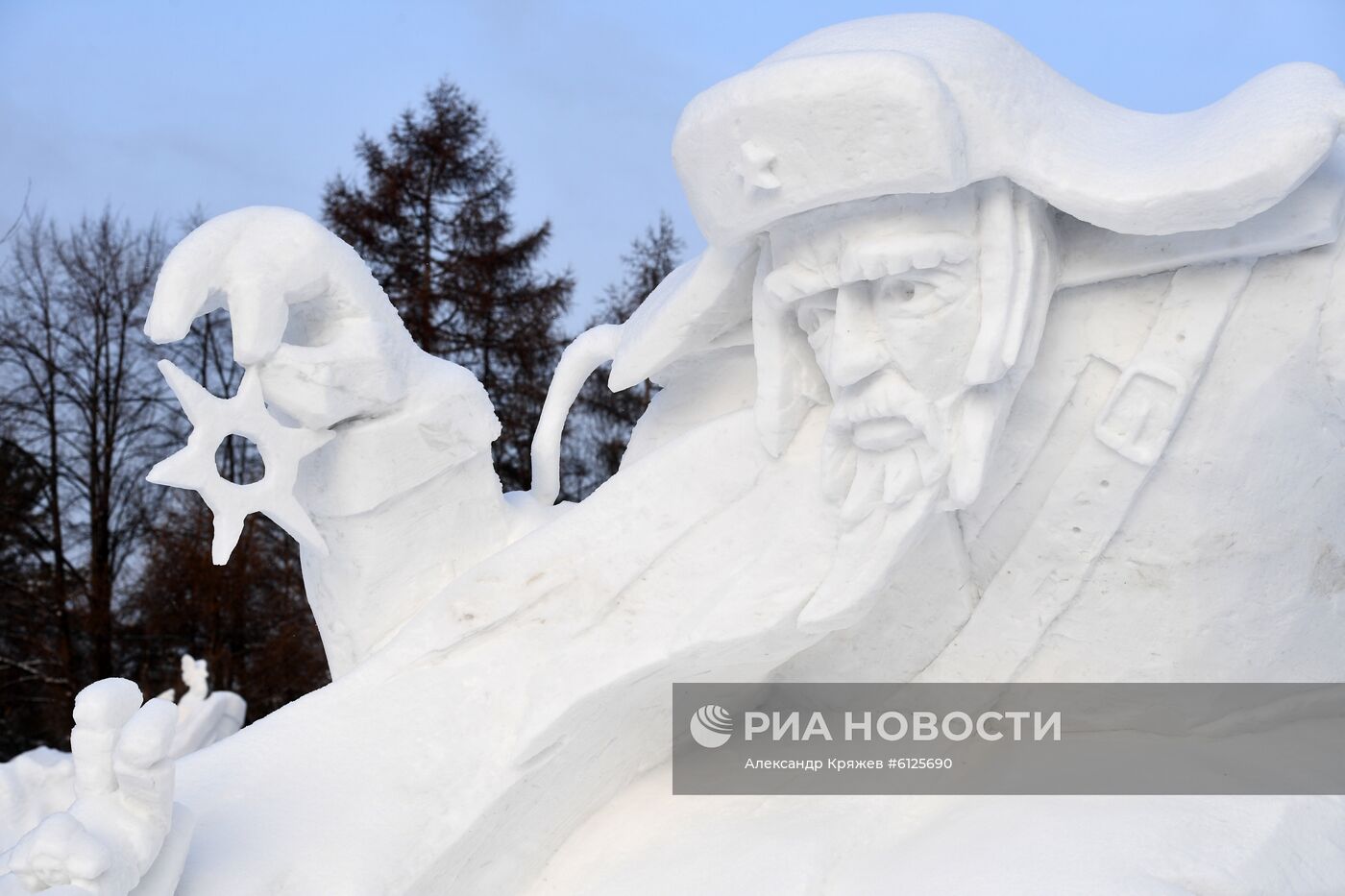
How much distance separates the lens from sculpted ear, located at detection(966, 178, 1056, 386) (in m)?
1.73

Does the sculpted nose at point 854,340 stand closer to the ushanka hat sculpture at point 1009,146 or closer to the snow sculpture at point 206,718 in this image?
the ushanka hat sculpture at point 1009,146

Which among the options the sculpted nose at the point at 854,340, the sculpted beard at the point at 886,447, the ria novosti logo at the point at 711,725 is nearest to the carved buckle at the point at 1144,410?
the sculpted beard at the point at 886,447

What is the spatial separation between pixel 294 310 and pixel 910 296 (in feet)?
3.27

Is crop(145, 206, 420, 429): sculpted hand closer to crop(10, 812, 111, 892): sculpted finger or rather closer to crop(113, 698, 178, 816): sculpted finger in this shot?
crop(113, 698, 178, 816): sculpted finger

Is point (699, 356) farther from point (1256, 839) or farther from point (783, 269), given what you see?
point (1256, 839)

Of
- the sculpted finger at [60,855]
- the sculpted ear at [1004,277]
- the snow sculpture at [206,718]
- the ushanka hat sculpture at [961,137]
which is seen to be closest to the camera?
the sculpted finger at [60,855]

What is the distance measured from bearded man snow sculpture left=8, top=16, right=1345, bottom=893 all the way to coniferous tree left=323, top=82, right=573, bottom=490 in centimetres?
686

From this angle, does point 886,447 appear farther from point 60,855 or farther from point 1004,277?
point 60,855

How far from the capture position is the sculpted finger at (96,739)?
1.51 metres

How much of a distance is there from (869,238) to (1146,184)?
0.36 meters

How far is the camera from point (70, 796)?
6.43ft
